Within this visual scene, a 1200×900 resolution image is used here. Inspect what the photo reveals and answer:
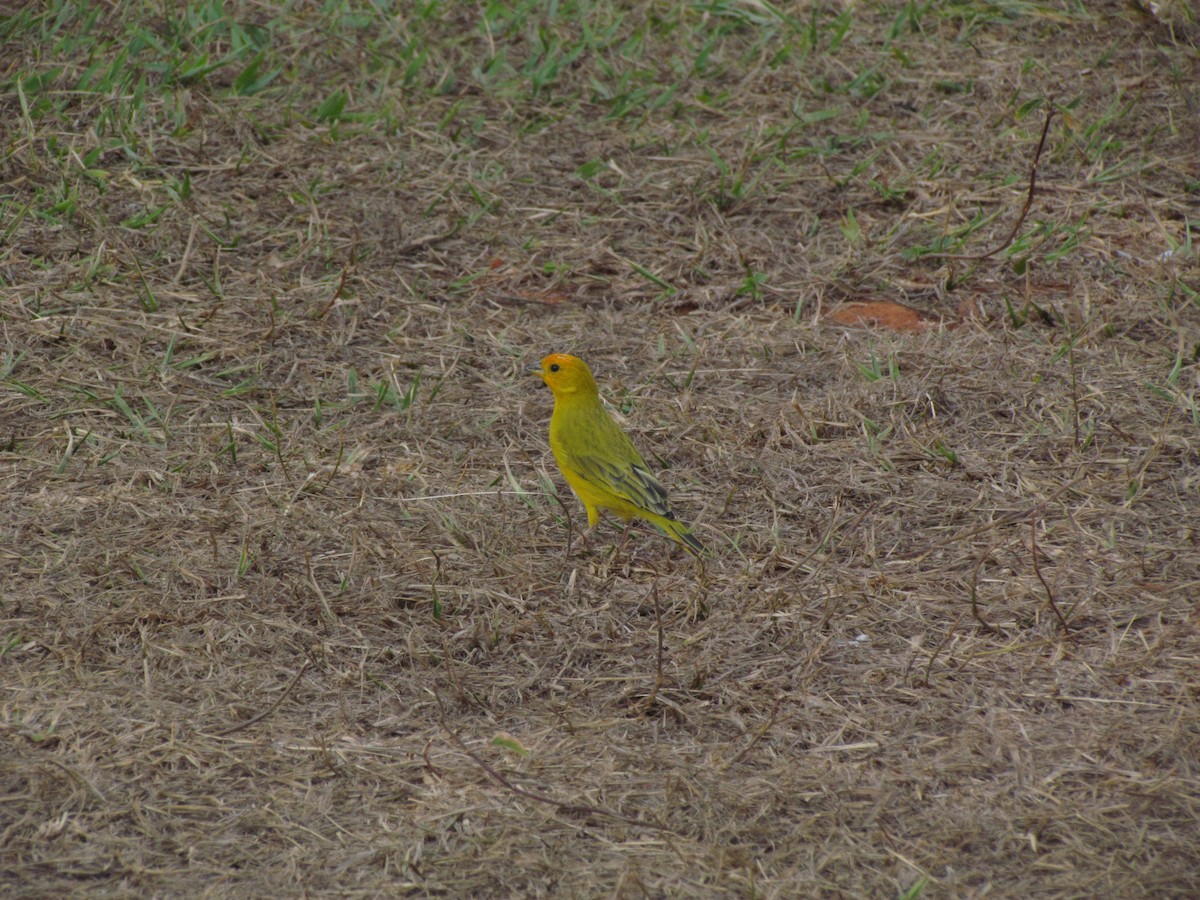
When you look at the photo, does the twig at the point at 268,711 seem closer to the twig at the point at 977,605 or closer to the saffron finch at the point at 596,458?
the saffron finch at the point at 596,458

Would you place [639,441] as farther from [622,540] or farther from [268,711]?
[268,711]

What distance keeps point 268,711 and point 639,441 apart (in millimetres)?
1951

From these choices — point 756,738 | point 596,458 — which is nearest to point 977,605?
point 756,738

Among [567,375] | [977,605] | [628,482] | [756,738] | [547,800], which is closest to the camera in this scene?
[547,800]

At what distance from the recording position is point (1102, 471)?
4.77m

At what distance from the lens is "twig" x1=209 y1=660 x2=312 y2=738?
352 centimetres

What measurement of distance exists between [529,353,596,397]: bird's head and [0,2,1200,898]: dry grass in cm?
35

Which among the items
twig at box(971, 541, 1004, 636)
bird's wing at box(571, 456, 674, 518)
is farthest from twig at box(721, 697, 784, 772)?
bird's wing at box(571, 456, 674, 518)

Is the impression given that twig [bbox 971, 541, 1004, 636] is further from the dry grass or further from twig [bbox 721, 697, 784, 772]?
twig [bbox 721, 697, 784, 772]

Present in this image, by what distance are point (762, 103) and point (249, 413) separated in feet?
11.3

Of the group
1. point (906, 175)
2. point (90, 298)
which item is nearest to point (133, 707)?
point (90, 298)

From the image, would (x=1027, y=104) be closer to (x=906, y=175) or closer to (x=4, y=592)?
(x=906, y=175)

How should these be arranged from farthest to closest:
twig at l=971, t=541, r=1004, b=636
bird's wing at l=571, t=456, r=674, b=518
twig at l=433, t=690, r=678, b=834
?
bird's wing at l=571, t=456, r=674, b=518
twig at l=971, t=541, r=1004, b=636
twig at l=433, t=690, r=678, b=834

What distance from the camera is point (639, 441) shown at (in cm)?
508
